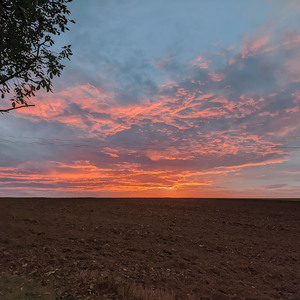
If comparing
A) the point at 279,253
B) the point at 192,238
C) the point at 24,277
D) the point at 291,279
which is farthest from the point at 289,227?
the point at 24,277

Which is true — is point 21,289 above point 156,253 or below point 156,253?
below

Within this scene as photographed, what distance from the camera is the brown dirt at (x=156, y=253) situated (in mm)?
10227

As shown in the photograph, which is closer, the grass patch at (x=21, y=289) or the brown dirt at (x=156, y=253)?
the grass patch at (x=21, y=289)

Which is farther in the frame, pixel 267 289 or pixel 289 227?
pixel 289 227

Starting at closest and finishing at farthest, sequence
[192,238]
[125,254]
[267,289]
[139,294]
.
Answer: [139,294] → [267,289] → [125,254] → [192,238]

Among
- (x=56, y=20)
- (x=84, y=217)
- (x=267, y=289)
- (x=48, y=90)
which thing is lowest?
(x=267, y=289)

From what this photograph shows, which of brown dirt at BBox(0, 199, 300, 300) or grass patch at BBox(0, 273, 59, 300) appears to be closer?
grass patch at BBox(0, 273, 59, 300)

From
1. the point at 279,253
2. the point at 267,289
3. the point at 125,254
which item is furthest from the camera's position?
the point at 279,253

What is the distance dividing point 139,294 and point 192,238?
11007 millimetres

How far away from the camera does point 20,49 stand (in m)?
11.7

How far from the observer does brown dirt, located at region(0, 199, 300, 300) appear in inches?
403

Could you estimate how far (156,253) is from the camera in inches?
579

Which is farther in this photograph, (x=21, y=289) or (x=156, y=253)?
(x=156, y=253)

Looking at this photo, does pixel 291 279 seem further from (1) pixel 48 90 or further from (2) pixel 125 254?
(1) pixel 48 90
